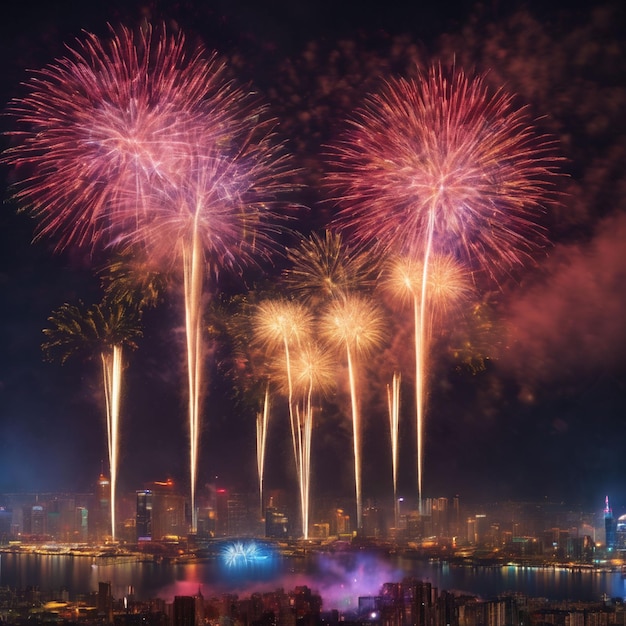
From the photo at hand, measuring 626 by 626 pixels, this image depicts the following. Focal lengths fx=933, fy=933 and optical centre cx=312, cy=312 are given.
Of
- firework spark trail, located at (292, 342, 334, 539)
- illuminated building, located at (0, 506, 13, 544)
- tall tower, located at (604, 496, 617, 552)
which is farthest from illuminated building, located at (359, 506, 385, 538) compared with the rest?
illuminated building, located at (0, 506, 13, 544)

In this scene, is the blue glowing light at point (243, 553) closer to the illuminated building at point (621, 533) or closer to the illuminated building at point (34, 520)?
the illuminated building at point (34, 520)

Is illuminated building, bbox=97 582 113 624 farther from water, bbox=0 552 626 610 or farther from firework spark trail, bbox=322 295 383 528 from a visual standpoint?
firework spark trail, bbox=322 295 383 528

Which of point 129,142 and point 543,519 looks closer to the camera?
point 129,142

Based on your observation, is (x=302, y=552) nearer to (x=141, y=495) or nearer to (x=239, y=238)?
(x=141, y=495)

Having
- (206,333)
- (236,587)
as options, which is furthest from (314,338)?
(236,587)

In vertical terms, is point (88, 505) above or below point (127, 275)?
below

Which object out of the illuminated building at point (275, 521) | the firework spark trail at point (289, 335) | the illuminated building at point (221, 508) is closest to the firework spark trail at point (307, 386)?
the firework spark trail at point (289, 335)
